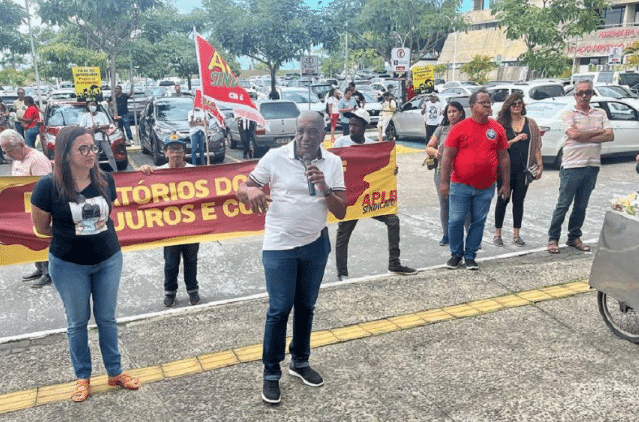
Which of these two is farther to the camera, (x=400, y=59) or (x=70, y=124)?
(x=400, y=59)

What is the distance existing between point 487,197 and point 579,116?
1586 millimetres

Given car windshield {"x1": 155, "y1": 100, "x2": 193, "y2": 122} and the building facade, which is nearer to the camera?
car windshield {"x1": 155, "y1": 100, "x2": 193, "y2": 122}

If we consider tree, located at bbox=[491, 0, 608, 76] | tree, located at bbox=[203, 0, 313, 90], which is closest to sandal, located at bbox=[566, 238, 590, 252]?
tree, located at bbox=[491, 0, 608, 76]

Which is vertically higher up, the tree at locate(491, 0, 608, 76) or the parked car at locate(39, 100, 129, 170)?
the tree at locate(491, 0, 608, 76)

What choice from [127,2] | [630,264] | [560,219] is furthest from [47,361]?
[127,2]

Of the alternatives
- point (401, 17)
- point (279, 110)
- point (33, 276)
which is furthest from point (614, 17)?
point (33, 276)

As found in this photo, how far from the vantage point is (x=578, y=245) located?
7148 millimetres

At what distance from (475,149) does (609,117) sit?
30.7 ft

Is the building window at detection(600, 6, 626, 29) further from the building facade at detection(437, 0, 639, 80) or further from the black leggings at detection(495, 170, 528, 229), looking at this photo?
the black leggings at detection(495, 170, 528, 229)

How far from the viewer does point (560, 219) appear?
277 inches

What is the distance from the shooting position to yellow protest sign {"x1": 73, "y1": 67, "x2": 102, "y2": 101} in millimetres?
17750

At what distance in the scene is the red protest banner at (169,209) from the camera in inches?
233

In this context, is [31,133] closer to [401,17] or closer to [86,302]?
[86,302]

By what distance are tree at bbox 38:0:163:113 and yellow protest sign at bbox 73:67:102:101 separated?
2.95 feet
